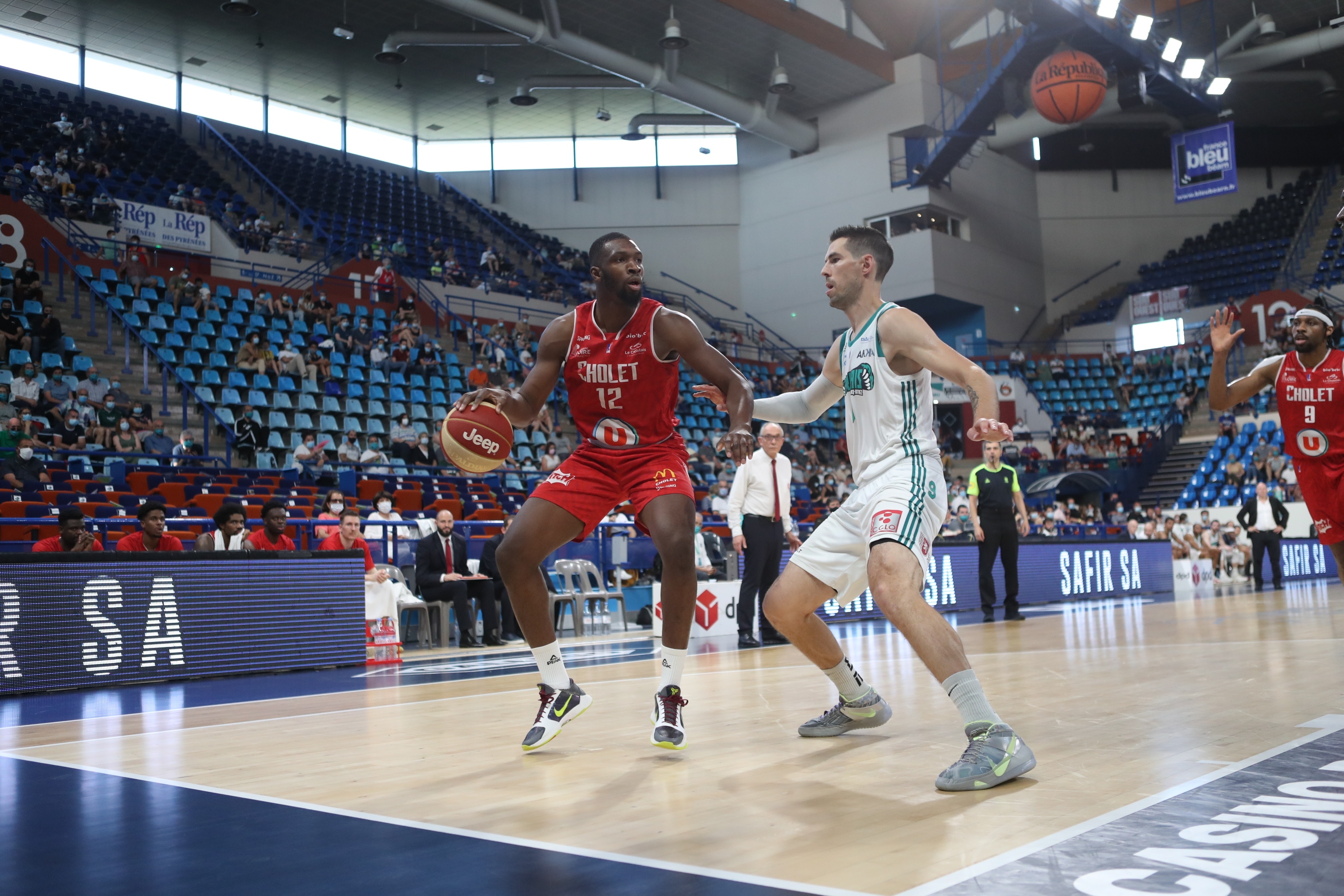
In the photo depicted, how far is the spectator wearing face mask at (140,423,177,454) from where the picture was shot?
602 inches

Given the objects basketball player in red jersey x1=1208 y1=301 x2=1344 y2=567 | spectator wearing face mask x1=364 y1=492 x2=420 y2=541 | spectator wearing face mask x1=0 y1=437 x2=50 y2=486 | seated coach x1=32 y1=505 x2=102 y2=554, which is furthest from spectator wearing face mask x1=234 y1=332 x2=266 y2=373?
basketball player in red jersey x1=1208 y1=301 x2=1344 y2=567

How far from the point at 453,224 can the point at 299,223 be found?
5.59 metres

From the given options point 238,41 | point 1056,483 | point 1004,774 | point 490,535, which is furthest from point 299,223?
point 1004,774

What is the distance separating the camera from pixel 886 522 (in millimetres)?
3650

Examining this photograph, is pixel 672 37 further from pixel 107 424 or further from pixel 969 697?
pixel 969 697

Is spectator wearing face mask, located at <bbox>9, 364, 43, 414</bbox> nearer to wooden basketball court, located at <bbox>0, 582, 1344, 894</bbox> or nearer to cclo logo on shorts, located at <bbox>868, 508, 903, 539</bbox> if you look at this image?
wooden basketball court, located at <bbox>0, 582, 1344, 894</bbox>

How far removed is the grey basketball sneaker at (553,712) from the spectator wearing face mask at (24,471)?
33.8 ft

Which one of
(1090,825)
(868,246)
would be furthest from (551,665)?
(1090,825)

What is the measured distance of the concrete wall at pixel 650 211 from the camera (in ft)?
113

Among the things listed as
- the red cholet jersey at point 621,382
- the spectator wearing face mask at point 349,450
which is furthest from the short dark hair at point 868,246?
the spectator wearing face mask at point 349,450

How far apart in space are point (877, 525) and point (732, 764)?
944 millimetres

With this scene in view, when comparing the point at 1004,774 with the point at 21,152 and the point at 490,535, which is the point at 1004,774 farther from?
the point at 21,152

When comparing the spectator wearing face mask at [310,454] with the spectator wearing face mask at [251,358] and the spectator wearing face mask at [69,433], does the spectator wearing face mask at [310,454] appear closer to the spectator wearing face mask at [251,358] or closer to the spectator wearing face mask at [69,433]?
the spectator wearing face mask at [251,358]

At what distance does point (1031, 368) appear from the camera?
34.8m
